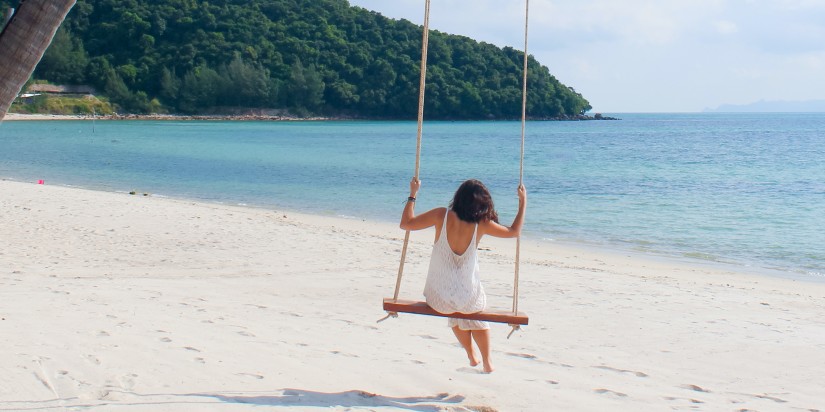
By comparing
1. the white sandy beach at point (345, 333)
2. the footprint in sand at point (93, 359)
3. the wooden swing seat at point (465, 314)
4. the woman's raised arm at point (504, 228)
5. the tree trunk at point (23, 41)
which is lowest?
the white sandy beach at point (345, 333)

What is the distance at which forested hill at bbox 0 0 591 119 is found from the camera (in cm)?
10531

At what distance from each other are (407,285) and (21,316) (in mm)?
4161

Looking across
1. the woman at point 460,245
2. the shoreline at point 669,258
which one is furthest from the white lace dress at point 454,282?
the shoreline at point 669,258

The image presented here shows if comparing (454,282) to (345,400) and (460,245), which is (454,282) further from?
(345,400)

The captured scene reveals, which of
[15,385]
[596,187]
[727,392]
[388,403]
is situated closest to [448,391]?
[388,403]

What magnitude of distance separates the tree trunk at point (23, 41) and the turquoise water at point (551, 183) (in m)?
12.0

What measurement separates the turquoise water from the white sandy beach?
4.86 m

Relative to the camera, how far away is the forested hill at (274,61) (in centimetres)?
10531

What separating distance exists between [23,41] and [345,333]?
339 cm

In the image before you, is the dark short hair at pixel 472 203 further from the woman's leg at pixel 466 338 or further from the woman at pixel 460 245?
the woman's leg at pixel 466 338

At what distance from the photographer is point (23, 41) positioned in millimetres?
3350

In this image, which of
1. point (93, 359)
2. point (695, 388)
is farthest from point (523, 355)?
point (93, 359)

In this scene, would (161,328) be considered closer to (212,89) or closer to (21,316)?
(21,316)

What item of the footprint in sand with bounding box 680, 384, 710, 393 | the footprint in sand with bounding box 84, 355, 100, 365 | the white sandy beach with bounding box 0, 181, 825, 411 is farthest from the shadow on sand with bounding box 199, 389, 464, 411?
the footprint in sand with bounding box 680, 384, 710, 393
